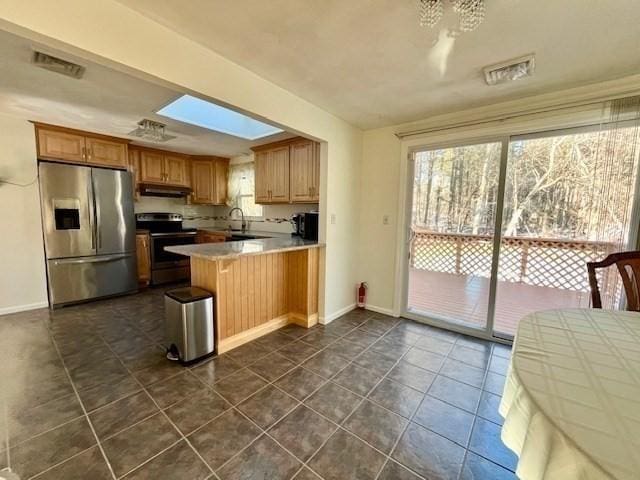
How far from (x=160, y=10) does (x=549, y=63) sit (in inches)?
95.4

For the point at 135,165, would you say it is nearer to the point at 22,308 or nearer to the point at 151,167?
the point at 151,167

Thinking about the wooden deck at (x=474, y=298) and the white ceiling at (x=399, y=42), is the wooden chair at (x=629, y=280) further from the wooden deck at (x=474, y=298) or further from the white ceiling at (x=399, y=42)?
the white ceiling at (x=399, y=42)

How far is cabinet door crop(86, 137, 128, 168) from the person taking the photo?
3529 mm

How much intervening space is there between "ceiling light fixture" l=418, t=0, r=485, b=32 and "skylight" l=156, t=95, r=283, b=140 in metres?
1.80

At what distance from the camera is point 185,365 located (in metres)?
2.15

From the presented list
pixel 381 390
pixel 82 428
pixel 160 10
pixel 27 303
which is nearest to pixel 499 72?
pixel 160 10

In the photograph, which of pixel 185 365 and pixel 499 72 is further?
pixel 185 365

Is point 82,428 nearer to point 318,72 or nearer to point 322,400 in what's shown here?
point 322,400

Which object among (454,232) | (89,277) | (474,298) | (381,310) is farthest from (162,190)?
(474,298)

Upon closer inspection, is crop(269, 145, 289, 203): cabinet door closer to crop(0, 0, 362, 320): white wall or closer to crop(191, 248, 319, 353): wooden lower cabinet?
crop(0, 0, 362, 320): white wall

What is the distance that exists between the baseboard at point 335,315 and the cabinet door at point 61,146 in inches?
148

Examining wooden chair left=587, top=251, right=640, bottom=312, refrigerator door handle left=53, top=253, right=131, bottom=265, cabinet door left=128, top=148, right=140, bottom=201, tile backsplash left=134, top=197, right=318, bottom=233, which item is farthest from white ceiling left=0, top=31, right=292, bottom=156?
wooden chair left=587, top=251, right=640, bottom=312

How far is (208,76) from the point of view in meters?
1.70

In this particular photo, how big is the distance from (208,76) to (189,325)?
1.83m
